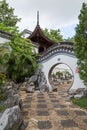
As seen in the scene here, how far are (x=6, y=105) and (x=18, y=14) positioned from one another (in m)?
17.7

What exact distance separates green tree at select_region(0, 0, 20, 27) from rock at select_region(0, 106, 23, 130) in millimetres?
17655

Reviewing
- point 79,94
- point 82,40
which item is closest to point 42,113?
point 82,40

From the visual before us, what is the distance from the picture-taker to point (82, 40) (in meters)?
7.68

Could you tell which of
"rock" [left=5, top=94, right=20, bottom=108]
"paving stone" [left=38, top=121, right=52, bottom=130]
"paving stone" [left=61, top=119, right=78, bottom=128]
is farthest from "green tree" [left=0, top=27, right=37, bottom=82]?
"paving stone" [left=61, top=119, right=78, bottom=128]

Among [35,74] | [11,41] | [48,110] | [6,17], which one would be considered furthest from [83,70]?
[6,17]

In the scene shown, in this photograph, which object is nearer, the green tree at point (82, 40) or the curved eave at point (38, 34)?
the green tree at point (82, 40)

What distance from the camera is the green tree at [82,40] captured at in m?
7.54

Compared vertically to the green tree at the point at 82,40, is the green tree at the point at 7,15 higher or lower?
higher

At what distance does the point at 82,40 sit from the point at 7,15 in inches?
592

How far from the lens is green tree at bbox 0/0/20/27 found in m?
20.7

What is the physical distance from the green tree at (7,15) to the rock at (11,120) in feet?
57.9

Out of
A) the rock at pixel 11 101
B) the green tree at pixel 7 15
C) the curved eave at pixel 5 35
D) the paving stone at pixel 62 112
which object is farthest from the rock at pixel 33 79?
the green tree at pixel 7 15

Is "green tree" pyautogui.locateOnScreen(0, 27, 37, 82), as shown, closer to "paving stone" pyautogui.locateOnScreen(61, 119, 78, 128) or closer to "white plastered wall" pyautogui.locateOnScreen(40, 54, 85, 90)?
"white plastered wall" pyautogui.locateOnScreen(40, 54, 85, 90)

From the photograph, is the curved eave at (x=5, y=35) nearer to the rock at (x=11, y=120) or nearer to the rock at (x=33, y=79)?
the rock at (x=33, y=79)
